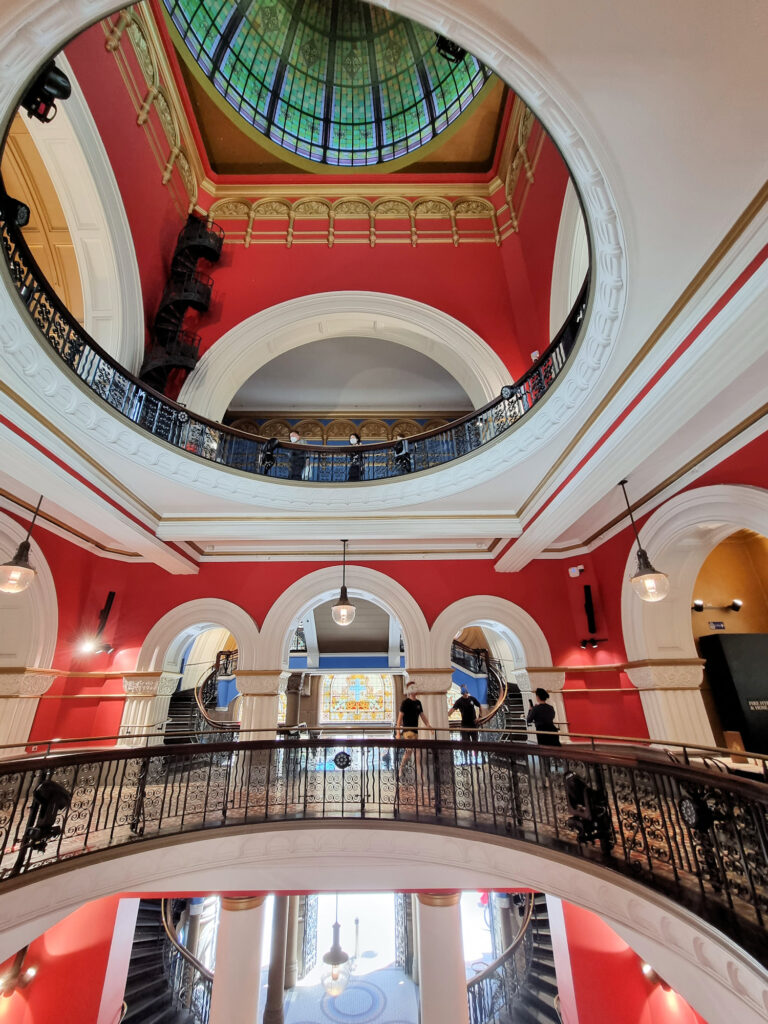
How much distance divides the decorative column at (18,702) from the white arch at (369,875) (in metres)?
3.17

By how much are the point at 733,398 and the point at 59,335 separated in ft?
21.5

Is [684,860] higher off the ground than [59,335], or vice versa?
[59,335]

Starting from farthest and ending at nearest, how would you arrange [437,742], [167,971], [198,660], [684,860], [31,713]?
[198,660] < [167,971] < [31,713] < [437,742] < [684,860]

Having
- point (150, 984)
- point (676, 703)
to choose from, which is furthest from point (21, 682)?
point (676, 703)

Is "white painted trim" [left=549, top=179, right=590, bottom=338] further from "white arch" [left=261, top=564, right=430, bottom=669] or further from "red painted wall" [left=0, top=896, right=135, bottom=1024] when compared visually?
"red painted wall" [left=0, top=896, right=135, bottom=1024]

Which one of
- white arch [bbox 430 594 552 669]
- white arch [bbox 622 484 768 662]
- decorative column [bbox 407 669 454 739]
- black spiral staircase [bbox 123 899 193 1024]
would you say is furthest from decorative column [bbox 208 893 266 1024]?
white arch [bbox 622 484 768 662]

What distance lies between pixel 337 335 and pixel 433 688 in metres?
7.38

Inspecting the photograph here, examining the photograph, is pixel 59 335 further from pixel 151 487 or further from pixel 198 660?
pixel 198 660

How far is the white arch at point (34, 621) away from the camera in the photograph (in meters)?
7.00

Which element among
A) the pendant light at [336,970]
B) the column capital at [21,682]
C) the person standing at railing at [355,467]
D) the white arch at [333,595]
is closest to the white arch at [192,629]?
the white arch at [333,595]

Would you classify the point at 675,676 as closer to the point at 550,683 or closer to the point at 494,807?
the point at 550,683

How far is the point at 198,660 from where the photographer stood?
1364 cm

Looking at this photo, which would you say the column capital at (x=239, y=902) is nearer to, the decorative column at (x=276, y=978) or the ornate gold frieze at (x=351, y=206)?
the decorative column at (x=276, y=978)

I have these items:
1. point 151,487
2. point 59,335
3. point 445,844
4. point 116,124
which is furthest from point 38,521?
point 445,844
